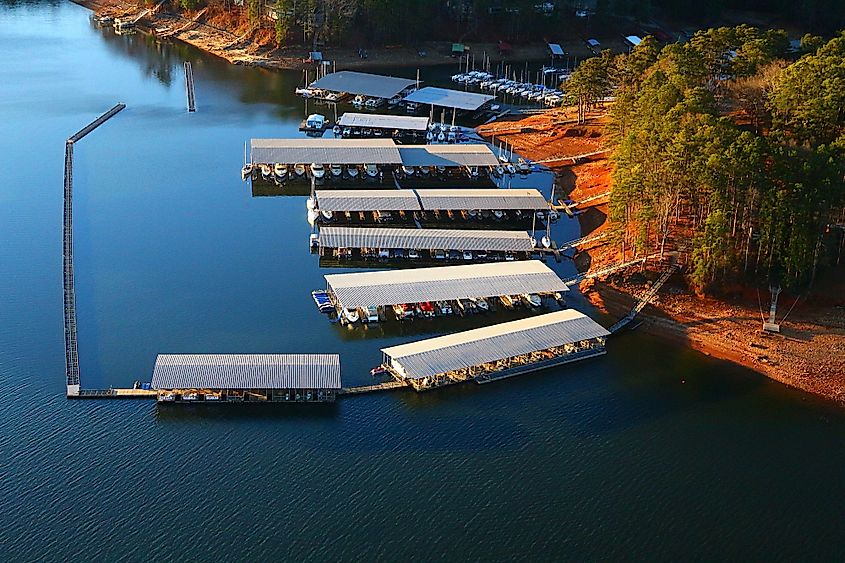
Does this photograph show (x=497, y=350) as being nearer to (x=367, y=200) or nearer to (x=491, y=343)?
(x=491, y=343)

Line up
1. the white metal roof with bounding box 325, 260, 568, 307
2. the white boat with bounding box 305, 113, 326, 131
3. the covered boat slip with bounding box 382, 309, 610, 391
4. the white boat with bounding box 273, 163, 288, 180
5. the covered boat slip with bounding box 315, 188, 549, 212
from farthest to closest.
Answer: the white boat with bounding box 305, 113, 326, 131 → the white boat with bounding box 273, 163, 288, 180 → the covered boat slip with bounding box 315, 188, 549, 212 → the white metal roof with bounding box 325, 260, 568, 307 → the covered boat slip with bounding box 382, 309, 610, 391

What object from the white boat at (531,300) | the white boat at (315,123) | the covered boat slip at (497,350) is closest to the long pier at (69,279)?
the covered boat slip at (497,350)

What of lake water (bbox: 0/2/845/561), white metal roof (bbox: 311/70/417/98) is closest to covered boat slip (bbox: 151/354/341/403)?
lake water (bbox: 0/2/845/561)

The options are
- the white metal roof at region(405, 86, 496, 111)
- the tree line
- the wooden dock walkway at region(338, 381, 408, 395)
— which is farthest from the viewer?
the white metal roof at region(405, 86, 496, 111)

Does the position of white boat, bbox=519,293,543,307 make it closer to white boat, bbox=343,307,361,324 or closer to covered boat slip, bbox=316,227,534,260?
covered boat slip, bbox=316,227,534,260

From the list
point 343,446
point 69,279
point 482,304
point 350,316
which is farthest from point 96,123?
point 343,446

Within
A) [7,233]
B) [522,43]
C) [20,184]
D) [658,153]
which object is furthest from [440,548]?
[522,43]
